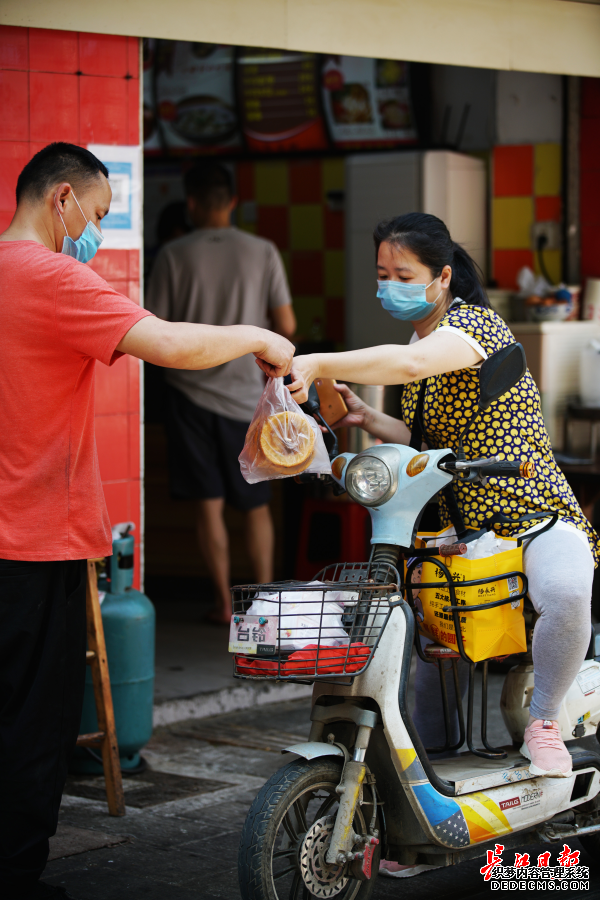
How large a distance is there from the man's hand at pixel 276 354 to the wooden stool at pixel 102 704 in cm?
132

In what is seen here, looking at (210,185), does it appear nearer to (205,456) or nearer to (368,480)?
(205,456)

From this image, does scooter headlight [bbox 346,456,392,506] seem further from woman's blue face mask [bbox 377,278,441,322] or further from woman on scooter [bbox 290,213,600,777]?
woman's blue face mask [bbox 377,278,441,322]

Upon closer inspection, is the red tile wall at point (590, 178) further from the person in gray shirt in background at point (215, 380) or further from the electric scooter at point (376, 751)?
the electric scooter at point (376, 751)

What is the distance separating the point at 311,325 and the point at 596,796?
5.08 metres

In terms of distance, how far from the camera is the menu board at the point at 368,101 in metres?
7.07

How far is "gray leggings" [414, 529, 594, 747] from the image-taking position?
287 centimetres

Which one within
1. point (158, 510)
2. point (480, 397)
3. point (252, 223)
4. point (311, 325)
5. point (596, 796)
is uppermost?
point (252, 223)

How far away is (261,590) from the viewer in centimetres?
256

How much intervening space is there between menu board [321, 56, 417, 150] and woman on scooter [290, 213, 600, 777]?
4.19 m

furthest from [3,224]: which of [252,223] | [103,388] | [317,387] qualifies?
[252,223]

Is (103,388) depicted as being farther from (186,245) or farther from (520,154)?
(520,154)

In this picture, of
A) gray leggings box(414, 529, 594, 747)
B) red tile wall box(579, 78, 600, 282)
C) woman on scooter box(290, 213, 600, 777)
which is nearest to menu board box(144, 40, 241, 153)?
red tile wall box(579, 78, 600, 282)

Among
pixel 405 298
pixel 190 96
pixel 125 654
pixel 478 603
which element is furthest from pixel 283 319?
pixel 478 603

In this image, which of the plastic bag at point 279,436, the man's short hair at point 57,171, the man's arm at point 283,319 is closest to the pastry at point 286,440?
the plastic bag at point 279,436
